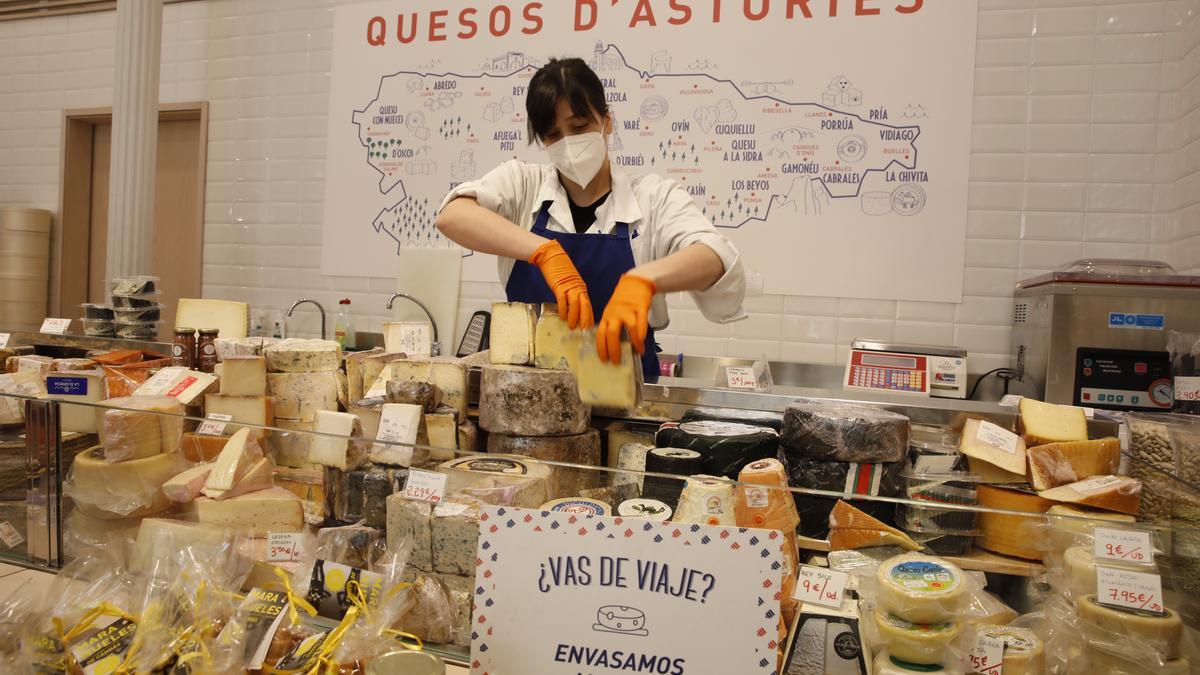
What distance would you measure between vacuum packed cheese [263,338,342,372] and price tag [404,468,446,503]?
944mm

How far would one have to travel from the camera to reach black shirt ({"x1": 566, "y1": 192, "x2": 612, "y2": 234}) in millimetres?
2287

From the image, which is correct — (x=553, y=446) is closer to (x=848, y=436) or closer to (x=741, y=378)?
(x=848, y=436)

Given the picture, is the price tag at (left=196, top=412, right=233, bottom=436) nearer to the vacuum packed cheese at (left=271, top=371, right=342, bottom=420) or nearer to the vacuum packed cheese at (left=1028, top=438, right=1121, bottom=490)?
the vacuum packed cheese at (left=271, top=371, right=342, bottom=420)

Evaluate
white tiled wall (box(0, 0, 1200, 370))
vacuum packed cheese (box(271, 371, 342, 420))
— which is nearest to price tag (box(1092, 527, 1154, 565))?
vacuum packed cheese (box(271, 371, 342, 420))

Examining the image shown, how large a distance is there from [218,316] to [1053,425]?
3250mm

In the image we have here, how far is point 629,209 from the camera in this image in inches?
86.4

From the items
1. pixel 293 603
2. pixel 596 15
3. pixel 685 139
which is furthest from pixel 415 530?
pixel 596 15

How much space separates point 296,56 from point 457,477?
15.1 feet

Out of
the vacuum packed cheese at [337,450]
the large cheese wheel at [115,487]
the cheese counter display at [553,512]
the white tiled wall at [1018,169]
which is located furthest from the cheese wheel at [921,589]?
the white tiled wall at [1018,169]

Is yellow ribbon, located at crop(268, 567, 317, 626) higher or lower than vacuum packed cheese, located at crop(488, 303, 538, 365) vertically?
lower

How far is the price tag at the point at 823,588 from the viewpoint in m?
1.05

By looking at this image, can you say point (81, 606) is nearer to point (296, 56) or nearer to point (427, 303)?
Result: point (427, 303)

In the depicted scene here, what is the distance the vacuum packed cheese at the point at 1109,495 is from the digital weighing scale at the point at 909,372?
1.77 meters

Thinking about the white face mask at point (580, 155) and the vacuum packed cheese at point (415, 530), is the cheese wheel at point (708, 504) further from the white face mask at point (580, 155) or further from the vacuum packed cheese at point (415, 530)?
the white face mask at point (580, 155)
